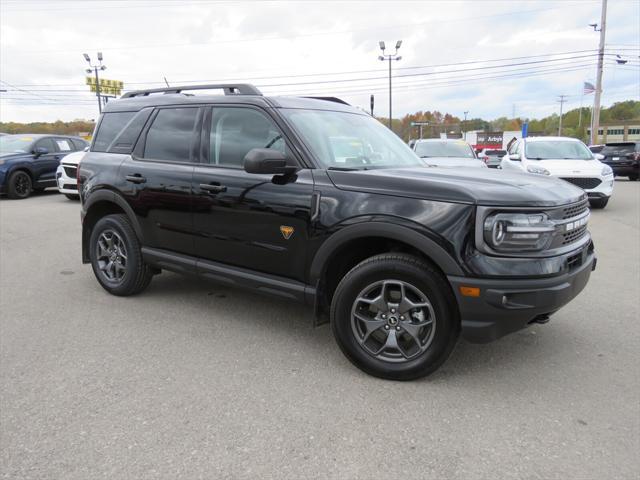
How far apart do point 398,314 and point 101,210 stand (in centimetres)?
341

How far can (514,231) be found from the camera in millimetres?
→ 2848

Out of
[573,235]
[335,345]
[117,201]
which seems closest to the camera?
[573,235]

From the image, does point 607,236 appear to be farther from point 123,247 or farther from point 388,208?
point 123,247

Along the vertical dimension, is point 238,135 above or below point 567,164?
above

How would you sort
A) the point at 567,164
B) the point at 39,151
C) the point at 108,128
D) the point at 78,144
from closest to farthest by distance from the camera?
1. the point at 108,128
2. the point at 567,164
3. the point at 39,151
4. the point at 78,144

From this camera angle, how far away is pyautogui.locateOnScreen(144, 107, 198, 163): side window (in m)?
4.28

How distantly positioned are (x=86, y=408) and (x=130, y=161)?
98.0 inches

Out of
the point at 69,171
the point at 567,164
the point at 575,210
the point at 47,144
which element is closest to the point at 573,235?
the point at 575,210

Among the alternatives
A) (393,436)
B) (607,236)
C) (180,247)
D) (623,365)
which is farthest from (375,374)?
(607,236)

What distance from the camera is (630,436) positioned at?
2605 millimetres

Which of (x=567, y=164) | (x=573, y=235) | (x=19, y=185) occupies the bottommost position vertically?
(x=19, y=185)

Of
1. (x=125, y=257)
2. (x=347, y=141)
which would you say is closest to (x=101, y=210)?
(x=125, y=257)

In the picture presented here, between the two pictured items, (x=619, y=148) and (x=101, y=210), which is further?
(x=619, y=148)

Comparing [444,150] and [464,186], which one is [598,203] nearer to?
[444,150]
